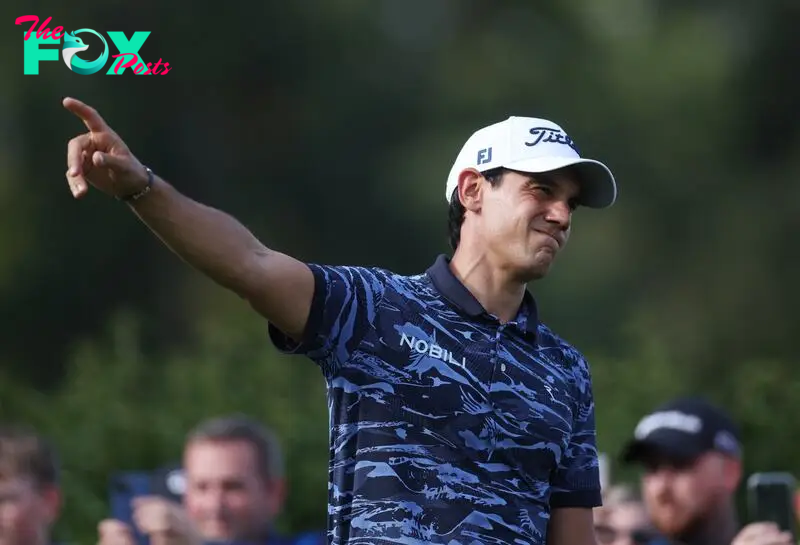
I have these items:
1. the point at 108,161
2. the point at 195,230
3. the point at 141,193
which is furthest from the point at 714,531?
the point at 108,161

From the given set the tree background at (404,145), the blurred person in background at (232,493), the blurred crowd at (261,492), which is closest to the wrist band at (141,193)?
the blurred crowd at (261,492)

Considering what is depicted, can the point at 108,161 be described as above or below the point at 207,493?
below

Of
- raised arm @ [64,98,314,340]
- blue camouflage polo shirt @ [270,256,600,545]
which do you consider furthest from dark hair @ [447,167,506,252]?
raised arm @ [64,98,314,340]

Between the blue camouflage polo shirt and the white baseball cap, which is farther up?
the white baseball cap

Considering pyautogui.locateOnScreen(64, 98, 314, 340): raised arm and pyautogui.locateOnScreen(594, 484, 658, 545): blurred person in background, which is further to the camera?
pyautogui.locateOnScreen(594, 484, 658, 545): blurred person in background

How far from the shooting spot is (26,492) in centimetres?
793

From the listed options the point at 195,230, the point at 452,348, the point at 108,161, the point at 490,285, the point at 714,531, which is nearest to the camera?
the point at 108,161

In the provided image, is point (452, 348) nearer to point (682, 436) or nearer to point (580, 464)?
point (580, 464)

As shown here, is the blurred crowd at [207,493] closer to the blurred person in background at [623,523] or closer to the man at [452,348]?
the blurred person in background at [623,523]

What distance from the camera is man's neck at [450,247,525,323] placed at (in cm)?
520

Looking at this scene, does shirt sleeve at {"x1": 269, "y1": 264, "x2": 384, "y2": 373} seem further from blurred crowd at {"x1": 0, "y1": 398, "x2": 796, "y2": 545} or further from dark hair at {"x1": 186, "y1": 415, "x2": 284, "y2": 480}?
dark hair at {"x1": 186, "y1": 415, "x2": 284, "y2": 480}

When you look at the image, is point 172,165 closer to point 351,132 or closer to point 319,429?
point 351,132

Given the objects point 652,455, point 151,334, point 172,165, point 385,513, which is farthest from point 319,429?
point 172,165

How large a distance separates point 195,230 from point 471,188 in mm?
1080
